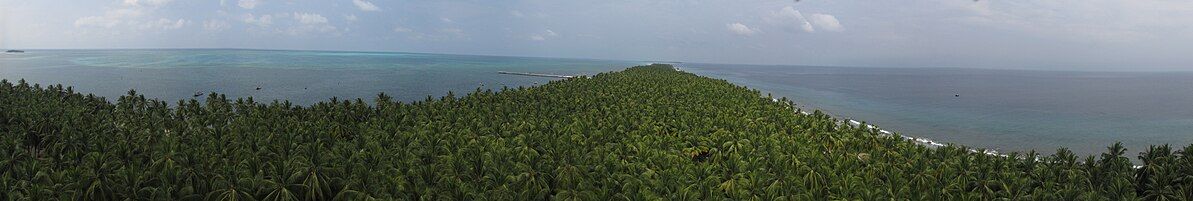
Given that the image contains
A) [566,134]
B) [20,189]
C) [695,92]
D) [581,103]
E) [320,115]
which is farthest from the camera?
[695,92]

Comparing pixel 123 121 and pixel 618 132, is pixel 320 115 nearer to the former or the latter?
pixel 123 121

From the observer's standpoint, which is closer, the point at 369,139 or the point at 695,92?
the point at 369,139

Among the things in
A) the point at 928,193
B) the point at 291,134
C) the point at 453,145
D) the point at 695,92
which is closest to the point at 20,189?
the point at 291,134

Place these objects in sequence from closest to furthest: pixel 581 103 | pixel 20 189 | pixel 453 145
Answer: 1. pixel 20 189
2. pixel 453 145
3. pixel 581 103

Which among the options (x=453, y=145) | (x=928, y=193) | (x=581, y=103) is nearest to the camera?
(x=928, y=193)

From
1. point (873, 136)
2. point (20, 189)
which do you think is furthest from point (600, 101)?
point (20, 189)

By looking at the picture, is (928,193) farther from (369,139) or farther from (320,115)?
(320,115)
